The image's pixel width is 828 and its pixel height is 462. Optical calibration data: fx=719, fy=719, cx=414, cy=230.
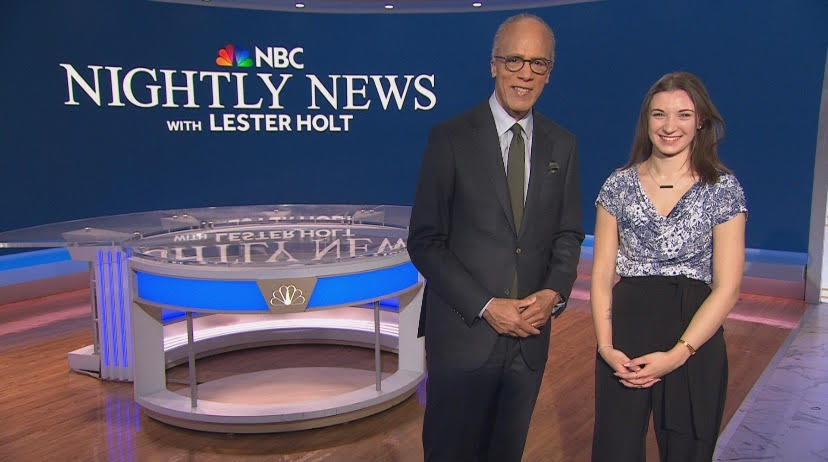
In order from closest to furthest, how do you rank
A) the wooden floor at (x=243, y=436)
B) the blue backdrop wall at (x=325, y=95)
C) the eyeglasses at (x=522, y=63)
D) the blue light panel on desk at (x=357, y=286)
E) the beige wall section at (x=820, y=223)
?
the eyeglasses at (x=522, y=63), the wooden floor at (x=243, y=436), the blue light panel on desk at (x=357, y=286), the beige wall section at (x=820, y=223), the blue backdrop wall at (x=325, y=95)

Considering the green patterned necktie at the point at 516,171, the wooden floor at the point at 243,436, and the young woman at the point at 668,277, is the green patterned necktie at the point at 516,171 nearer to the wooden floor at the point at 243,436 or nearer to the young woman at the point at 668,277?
the young woman at the point at 668,277

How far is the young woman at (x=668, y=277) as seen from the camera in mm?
1739

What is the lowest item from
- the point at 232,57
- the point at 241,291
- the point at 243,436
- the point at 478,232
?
the point at 243,436

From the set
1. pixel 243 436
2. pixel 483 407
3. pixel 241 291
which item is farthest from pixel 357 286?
pixel 483 407

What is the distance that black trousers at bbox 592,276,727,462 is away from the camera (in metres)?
1.79

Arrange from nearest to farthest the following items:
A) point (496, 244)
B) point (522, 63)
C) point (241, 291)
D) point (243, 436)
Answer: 1. point (522, 63)
2. point (496, 244)
3. point (241, 291)
4. point (243, 436)

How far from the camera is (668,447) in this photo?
186 centimetres

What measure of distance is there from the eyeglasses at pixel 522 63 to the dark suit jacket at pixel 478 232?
15cm

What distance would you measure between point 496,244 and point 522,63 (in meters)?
0.43

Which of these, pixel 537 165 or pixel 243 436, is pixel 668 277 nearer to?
pixel 537 165

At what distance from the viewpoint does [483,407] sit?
5.93ft

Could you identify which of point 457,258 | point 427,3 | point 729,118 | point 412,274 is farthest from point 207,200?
point 457,258

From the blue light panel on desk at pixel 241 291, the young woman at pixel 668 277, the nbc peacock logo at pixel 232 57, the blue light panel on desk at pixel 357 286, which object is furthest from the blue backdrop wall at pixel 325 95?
the young woman at pixel 668 277

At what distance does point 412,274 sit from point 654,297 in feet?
5.84
